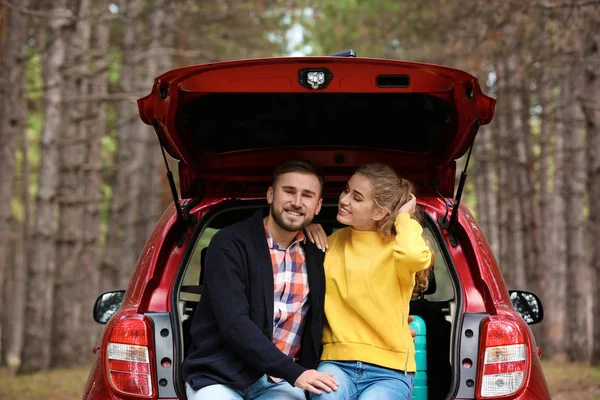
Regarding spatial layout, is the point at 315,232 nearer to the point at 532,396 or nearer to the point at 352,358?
the point at 352,358

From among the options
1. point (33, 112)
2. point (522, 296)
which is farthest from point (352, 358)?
point (33, 112)

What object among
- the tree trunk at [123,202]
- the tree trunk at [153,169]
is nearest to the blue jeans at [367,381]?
the tree trunk at [123,202]

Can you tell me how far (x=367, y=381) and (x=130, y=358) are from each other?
106 centimetres

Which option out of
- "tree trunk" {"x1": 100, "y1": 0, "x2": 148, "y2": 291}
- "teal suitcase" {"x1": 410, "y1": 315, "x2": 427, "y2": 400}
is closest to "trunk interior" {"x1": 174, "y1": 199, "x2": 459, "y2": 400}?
"teal suitcase" {"x1": 410, "y1": 315, "x2": 427, "y2": 400}

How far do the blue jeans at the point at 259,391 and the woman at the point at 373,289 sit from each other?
6.2 inches

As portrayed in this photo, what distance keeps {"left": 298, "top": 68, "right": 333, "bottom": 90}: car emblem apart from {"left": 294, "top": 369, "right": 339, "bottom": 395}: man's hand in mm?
1238

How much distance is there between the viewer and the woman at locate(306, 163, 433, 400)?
4199mm

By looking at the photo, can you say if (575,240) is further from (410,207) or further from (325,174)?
(410,207)

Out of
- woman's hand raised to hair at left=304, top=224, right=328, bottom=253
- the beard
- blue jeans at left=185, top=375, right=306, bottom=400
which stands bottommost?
blue jeans at left=185, top=375, right=306, bottom=400

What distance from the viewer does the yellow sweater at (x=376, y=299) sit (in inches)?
166

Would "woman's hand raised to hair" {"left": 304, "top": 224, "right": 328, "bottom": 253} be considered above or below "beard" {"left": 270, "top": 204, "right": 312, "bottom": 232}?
below

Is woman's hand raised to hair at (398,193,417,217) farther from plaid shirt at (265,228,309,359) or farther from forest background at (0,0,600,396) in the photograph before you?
forest background at (0,0,600,396)

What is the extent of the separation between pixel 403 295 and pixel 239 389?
87cm

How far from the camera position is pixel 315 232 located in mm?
4602
